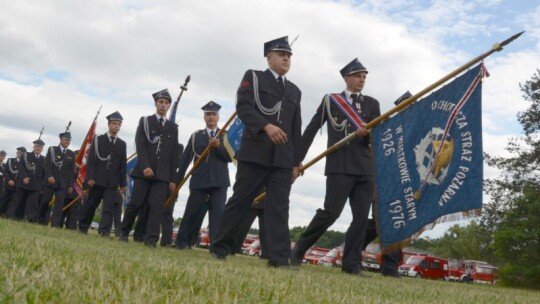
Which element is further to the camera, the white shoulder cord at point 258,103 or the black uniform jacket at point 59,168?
the black uniform jacket at point 59,168

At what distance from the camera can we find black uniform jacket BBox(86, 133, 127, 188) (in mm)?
12219

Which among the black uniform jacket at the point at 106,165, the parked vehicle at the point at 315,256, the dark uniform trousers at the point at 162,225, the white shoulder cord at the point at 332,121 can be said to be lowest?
the dark uniform trousers at the point at 162,225

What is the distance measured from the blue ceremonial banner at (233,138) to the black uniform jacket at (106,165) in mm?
2402

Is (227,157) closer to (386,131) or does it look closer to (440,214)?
→ (386,131)

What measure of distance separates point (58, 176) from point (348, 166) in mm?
10115

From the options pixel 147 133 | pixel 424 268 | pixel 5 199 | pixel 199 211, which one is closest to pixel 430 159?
pixel 147 133

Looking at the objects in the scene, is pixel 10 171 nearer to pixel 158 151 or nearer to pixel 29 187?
pixel 29 187

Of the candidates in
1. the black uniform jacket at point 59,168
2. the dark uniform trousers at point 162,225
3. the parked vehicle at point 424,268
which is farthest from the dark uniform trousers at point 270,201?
the parked vehicle at point 424,268

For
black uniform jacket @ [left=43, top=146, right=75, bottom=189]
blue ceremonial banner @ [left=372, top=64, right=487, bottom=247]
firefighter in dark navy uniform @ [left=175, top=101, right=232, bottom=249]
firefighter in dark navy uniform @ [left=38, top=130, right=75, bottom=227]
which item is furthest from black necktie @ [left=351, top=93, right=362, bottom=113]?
black uniform jacket @ [left=43, top=146, right=75, bottom=189]

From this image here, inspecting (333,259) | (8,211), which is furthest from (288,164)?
(333,259)

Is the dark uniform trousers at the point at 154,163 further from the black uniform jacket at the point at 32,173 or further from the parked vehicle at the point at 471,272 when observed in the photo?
the parked vehicle at the point at 471,272

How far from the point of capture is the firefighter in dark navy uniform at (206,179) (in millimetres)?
10266

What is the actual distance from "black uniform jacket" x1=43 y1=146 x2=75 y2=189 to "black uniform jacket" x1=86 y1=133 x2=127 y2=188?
12.6 ft

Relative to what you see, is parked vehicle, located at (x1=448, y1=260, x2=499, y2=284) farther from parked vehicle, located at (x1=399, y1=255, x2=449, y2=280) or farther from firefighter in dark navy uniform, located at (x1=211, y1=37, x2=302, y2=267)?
firefighter in dark navy uniform, located at (x1=211, y1=37, x2=302, y2=267)
